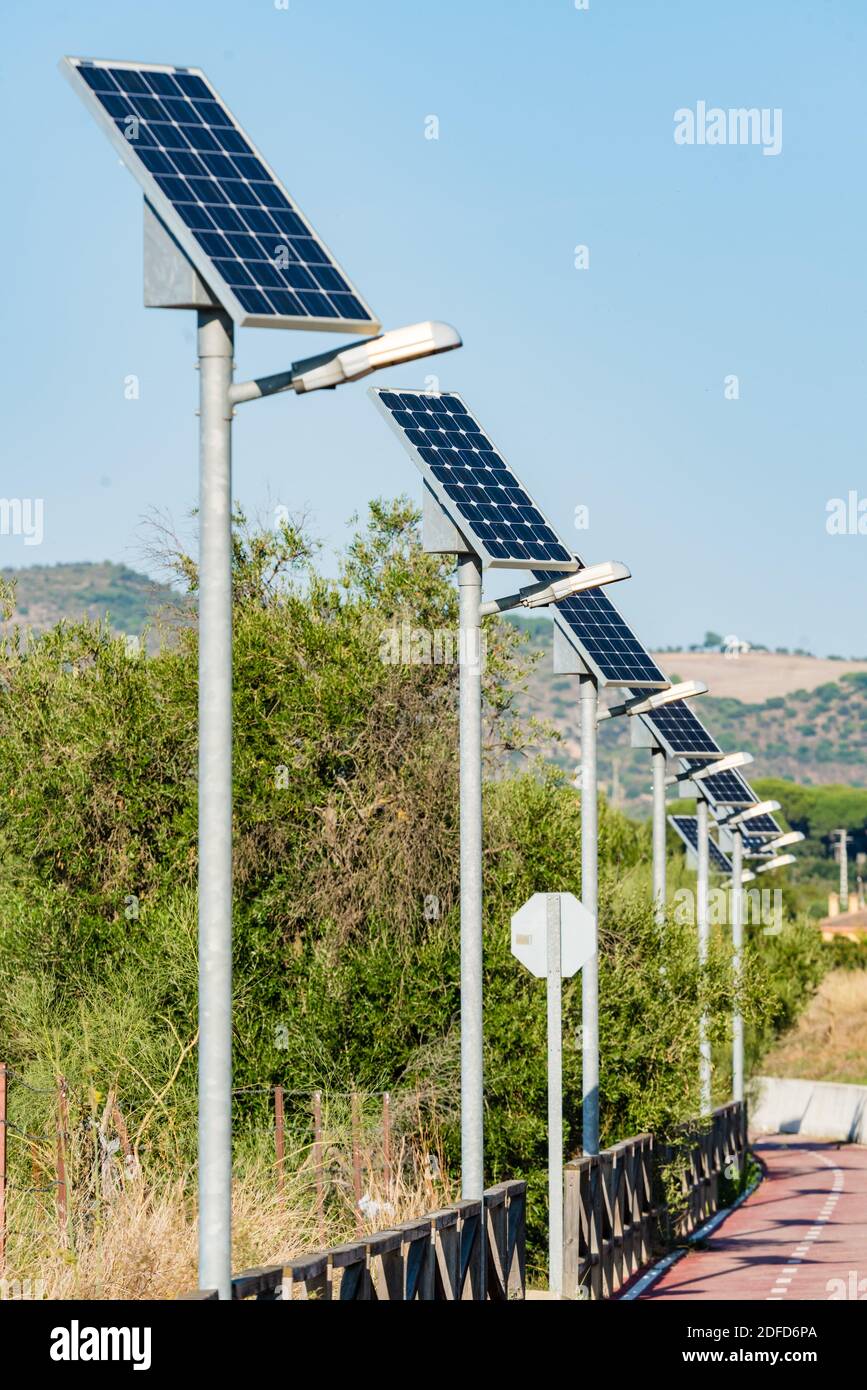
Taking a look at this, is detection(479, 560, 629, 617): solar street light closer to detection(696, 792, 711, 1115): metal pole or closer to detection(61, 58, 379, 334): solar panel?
detection(61, 58, 379, 334): solar panel

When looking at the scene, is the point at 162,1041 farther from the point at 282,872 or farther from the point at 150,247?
the point at 150,247

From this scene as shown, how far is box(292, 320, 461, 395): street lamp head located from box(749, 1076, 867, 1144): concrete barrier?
48.6 m

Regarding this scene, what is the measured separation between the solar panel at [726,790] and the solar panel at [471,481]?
14.9m

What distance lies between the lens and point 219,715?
9203 mm

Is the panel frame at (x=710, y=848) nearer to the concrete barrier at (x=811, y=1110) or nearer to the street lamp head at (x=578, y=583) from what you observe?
the concrete barrier at (x=811, y=1110)

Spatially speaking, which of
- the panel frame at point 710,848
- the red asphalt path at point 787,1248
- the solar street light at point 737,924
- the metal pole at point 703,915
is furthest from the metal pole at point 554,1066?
the panel frame at point 710,848

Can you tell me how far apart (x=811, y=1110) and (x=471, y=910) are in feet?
155

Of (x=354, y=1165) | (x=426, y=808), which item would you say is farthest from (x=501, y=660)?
(x=354, y=1165)

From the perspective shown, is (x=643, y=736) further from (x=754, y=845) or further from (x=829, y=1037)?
(x=829, y=1037)

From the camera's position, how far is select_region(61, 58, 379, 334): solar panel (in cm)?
949

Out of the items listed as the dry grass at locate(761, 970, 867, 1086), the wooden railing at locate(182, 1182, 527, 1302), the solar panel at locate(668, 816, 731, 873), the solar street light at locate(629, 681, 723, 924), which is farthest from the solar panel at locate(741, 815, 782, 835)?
the dry grass at locate(761, 970, 867, 1086)

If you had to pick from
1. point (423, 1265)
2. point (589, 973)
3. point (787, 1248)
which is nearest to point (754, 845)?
point (787, 1248)
